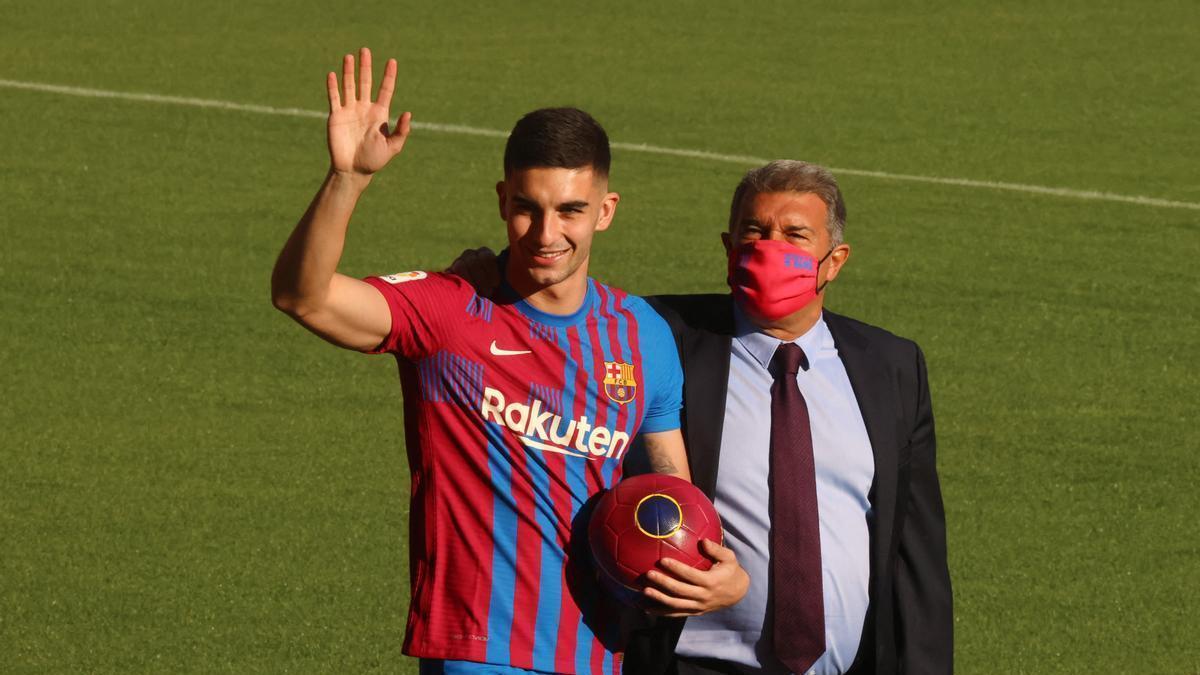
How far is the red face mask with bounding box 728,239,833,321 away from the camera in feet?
15.6

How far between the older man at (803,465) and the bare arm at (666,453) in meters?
0.04

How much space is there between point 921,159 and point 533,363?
11.5 metres

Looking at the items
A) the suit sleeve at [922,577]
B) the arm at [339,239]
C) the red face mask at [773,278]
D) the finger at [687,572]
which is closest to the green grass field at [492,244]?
the suit sleeve at [922,577]

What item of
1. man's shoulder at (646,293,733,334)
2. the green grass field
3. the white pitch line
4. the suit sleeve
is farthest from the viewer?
the white pitch line

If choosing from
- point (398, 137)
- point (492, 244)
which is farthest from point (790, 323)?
point (492, 244)

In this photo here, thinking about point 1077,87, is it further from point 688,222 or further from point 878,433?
point 878,433

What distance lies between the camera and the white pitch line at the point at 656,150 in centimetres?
1477

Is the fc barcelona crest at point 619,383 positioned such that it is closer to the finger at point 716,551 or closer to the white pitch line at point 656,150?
the finger at point 716,551

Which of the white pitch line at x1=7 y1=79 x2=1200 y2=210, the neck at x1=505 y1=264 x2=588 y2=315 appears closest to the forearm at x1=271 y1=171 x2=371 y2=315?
the neck at x1=505 y1=264 x2=588 y2=315

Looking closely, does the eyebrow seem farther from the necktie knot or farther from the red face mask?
the necktie knot

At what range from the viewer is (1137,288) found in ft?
41.3

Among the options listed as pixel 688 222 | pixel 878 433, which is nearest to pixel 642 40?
pixel 688 222

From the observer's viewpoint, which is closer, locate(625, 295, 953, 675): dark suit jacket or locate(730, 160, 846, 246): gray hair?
locate(625, 295, 953, 675): dark suit jacket

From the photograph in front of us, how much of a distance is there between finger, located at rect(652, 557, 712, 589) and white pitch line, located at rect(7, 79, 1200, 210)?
10751mm
